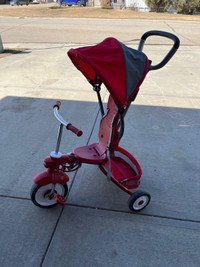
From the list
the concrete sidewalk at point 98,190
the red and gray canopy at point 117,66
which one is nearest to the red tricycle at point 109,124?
the red and gray canopy at point 117,66

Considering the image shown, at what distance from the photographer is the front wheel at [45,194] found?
212 centimetres

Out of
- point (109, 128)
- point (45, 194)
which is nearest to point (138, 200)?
point (109, 128)

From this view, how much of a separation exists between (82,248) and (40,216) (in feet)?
1.80

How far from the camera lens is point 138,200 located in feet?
7.04

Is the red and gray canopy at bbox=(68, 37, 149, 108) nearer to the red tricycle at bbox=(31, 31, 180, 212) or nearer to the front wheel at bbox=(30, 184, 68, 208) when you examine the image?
the red tricycle at bbox=(31, 31, 180, 212)

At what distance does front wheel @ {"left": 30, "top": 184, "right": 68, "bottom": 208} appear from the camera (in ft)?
6.96

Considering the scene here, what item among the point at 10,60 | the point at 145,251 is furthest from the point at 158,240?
the point at 10,60

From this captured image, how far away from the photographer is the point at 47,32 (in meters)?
11.5

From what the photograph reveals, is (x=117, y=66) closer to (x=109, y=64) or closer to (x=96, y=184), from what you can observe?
(x=109, y=64)

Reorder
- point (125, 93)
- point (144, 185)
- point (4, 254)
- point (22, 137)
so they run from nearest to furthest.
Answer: point (125, 93)
point (4, 254)
point (144, 185)
point (22, 137)

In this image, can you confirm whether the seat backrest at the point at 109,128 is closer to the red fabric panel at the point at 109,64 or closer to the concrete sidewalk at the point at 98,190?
the red fabric panel at the point at 109,64

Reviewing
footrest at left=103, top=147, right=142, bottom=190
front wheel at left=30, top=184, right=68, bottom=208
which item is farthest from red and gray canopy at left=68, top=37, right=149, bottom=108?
front wheel at left=30, top=184, right=68, bottom=208

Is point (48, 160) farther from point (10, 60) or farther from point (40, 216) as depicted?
point (10, 60)

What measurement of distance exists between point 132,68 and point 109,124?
71cm
